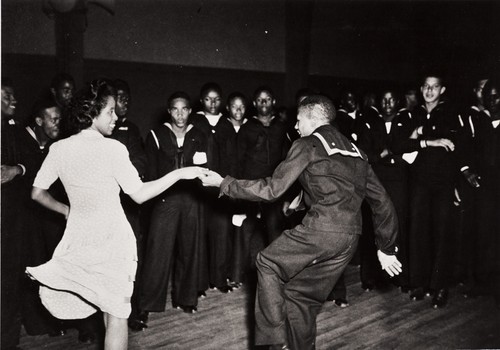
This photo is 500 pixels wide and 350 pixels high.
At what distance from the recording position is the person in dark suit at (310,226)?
3.33m

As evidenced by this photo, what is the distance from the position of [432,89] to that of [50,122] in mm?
3447

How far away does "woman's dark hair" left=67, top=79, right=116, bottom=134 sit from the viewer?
2.96 m

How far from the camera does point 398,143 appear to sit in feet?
17.6

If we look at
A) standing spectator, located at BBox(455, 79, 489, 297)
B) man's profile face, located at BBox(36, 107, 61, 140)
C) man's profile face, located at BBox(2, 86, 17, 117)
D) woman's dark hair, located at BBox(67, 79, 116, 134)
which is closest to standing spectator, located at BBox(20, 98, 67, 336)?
man's profile face, located at BBox(36, 107, 61, 140)

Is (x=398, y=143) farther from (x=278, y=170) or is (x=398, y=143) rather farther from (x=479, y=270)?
(x=278, y=170)

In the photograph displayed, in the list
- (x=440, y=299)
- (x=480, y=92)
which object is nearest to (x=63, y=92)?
(x=440, y=299)

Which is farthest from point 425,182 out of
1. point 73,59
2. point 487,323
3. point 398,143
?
point 73,59

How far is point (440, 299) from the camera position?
199 inches

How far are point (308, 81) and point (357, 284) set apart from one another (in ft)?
17.0

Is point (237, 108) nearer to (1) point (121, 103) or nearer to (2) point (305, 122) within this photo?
(1) point (121, 103)

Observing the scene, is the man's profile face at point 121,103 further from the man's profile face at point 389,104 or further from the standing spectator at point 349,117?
the man's profile face at point 389,104

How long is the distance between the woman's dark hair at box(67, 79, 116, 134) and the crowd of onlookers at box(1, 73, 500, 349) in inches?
40.7

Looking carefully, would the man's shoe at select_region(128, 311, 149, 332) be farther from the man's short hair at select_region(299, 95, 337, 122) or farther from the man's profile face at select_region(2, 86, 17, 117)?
the man's short hair at select_region(299, 95, 337, 122)

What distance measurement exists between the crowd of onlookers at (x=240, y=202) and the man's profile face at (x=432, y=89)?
0.01 meters
